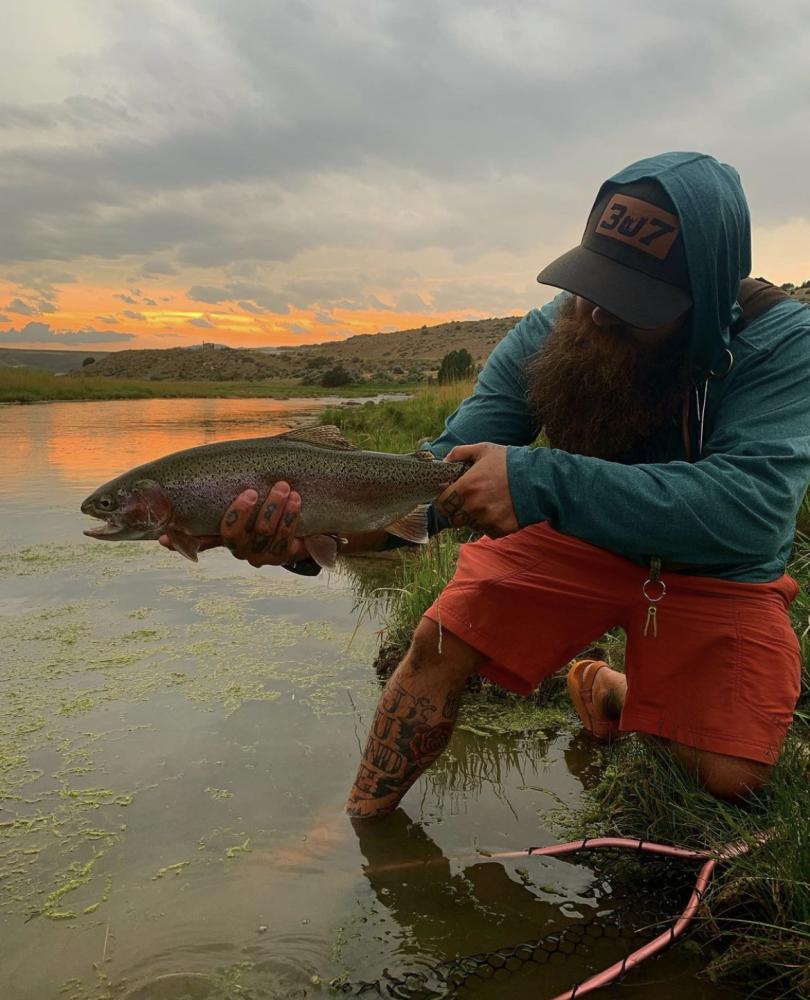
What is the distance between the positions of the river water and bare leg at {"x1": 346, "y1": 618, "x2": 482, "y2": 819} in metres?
0.14

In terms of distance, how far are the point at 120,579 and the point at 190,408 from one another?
80.6ft

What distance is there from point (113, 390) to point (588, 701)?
3731 centimetres

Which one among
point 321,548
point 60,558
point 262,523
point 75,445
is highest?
point 262,523

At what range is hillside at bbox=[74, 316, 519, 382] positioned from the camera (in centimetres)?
6003

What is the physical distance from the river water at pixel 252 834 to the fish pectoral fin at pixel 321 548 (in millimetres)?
1052

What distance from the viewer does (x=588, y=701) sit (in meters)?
3.87

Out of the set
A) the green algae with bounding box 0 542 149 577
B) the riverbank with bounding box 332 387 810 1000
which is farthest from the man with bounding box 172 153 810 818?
the green algae with bounding box 0 542 149 577

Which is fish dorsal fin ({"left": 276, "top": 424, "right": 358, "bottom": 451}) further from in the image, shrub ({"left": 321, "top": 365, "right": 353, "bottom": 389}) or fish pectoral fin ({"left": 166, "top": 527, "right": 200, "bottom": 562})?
shrub ({"left": 321, "top": 365, "right": 353, "bottom": 389})

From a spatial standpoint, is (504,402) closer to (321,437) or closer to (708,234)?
(321,437)

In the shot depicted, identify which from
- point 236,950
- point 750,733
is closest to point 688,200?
point 750,733

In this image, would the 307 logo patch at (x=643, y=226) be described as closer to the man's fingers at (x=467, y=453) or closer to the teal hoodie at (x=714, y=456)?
the teal hoodie at (x=714, y=456)

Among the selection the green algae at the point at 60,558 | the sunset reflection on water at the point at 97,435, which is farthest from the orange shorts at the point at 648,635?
the sunset reflection on water at the point at 97,435

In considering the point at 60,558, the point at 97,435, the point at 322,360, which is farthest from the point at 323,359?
the point at 60,558

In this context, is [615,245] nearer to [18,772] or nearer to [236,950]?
[236,950]
